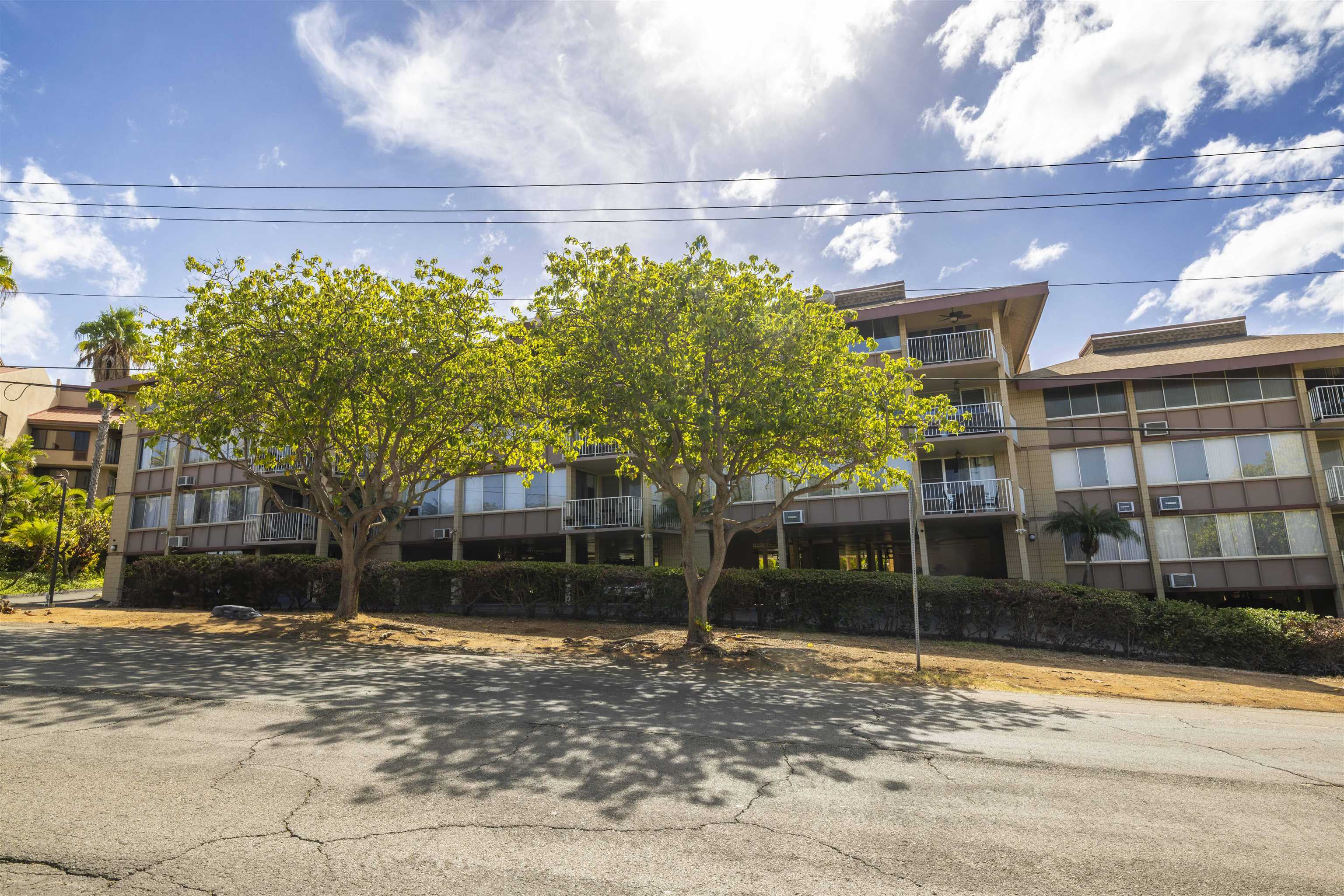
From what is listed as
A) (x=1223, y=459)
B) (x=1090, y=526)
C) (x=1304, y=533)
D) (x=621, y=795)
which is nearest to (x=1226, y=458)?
(x=1223, y=459)

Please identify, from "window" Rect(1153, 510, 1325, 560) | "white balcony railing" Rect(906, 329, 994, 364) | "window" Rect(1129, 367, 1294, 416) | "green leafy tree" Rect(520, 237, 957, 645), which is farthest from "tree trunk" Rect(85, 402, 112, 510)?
"window" Rect(1153, 510, 1325, 560)

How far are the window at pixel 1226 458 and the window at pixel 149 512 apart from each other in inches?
1596

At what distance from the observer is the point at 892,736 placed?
24.3 ft

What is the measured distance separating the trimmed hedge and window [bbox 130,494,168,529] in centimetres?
1002

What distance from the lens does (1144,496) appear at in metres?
23.3

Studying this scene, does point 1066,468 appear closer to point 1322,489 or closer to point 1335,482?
point 1322,489

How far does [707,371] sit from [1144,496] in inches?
686

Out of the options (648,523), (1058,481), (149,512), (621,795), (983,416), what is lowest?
(621,795)

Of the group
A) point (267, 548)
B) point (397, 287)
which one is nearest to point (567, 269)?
point (397, 287)

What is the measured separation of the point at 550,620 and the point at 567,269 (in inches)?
393

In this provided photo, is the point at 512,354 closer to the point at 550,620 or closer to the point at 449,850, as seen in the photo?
the point at 550,620

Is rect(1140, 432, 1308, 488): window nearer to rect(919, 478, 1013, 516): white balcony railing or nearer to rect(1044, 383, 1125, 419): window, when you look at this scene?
→ rect(1044, 383, 1125, 419): window

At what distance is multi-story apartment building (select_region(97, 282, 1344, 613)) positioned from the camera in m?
22.2

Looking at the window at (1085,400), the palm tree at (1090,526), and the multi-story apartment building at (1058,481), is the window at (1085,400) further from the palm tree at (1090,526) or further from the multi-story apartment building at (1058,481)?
the palm tree at (1090,526)
